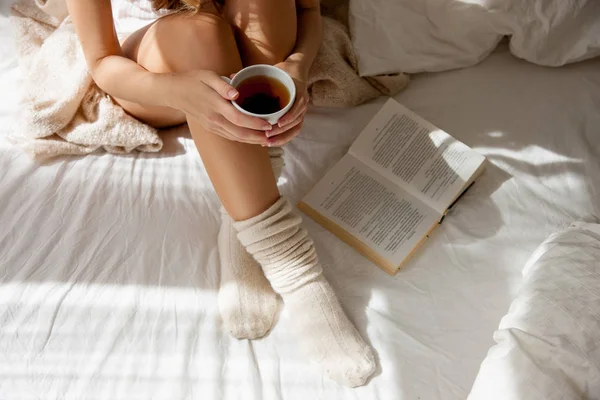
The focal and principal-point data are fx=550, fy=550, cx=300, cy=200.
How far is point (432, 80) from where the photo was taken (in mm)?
1080

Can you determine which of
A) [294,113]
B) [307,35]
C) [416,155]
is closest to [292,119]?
[294,113]

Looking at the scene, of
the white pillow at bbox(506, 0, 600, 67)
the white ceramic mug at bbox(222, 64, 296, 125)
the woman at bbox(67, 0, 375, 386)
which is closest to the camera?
the white ceramic mug at bbox(222, 64, 296, 125)

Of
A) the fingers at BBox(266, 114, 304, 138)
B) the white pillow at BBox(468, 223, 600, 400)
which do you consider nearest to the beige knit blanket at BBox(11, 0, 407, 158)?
the fingers at BBox(266, 114, 304, 138)

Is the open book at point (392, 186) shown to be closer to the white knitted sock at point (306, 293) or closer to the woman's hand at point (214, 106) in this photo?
the white knitted sock at point (306, 293)

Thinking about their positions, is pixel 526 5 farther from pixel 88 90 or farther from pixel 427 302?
pixel 88 90

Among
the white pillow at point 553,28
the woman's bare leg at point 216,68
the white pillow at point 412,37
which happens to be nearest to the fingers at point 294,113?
the woman's bare leg at point 216,68

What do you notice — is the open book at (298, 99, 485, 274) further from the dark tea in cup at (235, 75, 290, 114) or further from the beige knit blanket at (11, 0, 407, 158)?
the dark tea in cup at (235, 75, 290, 114)

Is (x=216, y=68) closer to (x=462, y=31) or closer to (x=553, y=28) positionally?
(x=462, y=31)

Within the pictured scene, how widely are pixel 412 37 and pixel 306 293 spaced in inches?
21.7

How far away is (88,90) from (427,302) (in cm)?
66

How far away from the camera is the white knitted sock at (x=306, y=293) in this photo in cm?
79

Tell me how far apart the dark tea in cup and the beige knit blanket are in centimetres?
34

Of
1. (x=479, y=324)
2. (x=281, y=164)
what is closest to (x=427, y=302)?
(x=479, y=324)

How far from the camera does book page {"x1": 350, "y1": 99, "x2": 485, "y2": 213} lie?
946 millimetres
